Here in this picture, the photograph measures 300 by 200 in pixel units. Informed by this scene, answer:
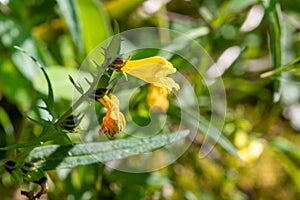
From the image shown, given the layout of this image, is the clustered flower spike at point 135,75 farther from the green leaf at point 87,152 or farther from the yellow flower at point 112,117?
the green leaf at point 87,152

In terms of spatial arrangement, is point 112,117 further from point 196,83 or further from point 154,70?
point 196,83

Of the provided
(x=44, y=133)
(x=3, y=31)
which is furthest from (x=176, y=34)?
(x=44, y=133)

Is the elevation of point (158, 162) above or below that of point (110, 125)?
below

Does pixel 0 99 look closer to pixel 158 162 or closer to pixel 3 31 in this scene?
pixel 3 31

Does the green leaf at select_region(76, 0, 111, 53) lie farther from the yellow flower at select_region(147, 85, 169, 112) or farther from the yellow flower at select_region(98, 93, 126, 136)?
the yellow flower at select_region(98, 93, 126, 136)

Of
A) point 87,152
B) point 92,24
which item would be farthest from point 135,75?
point 92,24
